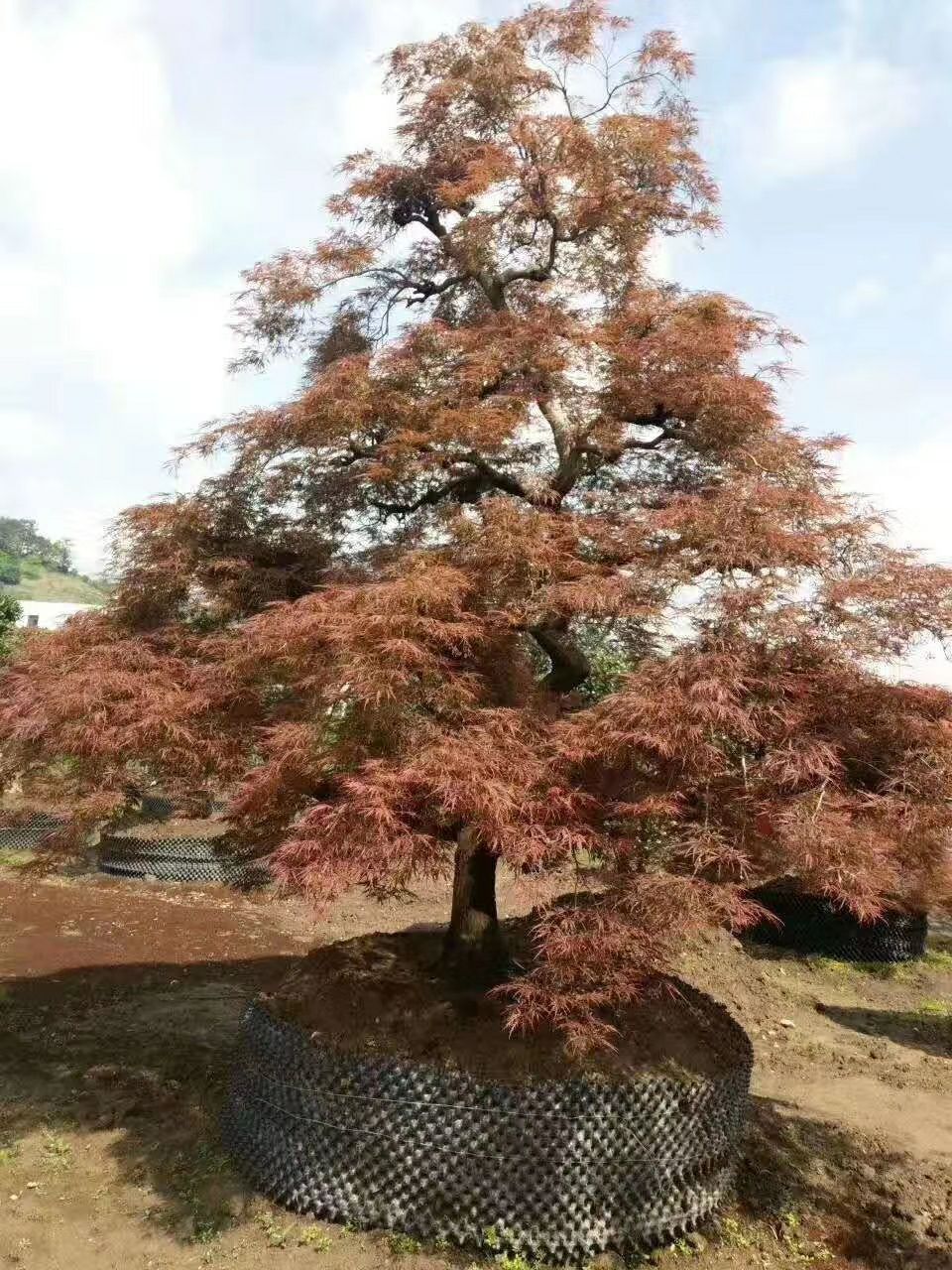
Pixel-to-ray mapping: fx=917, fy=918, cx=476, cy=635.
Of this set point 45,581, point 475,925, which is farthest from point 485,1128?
point 45,581

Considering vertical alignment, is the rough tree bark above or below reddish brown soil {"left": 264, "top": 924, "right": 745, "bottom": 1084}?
above

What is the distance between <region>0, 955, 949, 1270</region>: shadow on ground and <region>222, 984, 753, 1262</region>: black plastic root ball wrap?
44cm

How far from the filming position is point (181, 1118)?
5.36 metres

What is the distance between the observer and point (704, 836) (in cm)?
372

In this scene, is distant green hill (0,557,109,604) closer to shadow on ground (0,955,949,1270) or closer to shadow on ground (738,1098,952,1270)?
shadow on ground (0,955,949,1270)

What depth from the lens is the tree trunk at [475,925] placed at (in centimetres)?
550

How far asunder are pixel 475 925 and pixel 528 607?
2.27 meters

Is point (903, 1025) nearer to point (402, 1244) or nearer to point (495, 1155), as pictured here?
point (495, 1155)

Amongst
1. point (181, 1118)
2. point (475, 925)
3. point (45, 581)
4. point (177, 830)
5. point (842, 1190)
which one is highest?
point (45, 581)

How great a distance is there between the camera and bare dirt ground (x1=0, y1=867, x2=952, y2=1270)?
4270 millimetres

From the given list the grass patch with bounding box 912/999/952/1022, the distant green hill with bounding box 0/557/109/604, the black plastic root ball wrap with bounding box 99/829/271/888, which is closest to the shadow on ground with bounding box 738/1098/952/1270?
the grass patch with bounding box 912/999/952/1022

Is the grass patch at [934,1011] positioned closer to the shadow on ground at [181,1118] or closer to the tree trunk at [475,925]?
the shadow on ground at [181,1118]

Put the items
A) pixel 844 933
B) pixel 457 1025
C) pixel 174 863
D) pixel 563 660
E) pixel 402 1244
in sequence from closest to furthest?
pixel 402 1244 → pixel 457 1025 → pixel 563 660 → pixel 844 933 → pixel 174 863

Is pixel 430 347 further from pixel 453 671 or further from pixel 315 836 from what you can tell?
pixel 315 836
